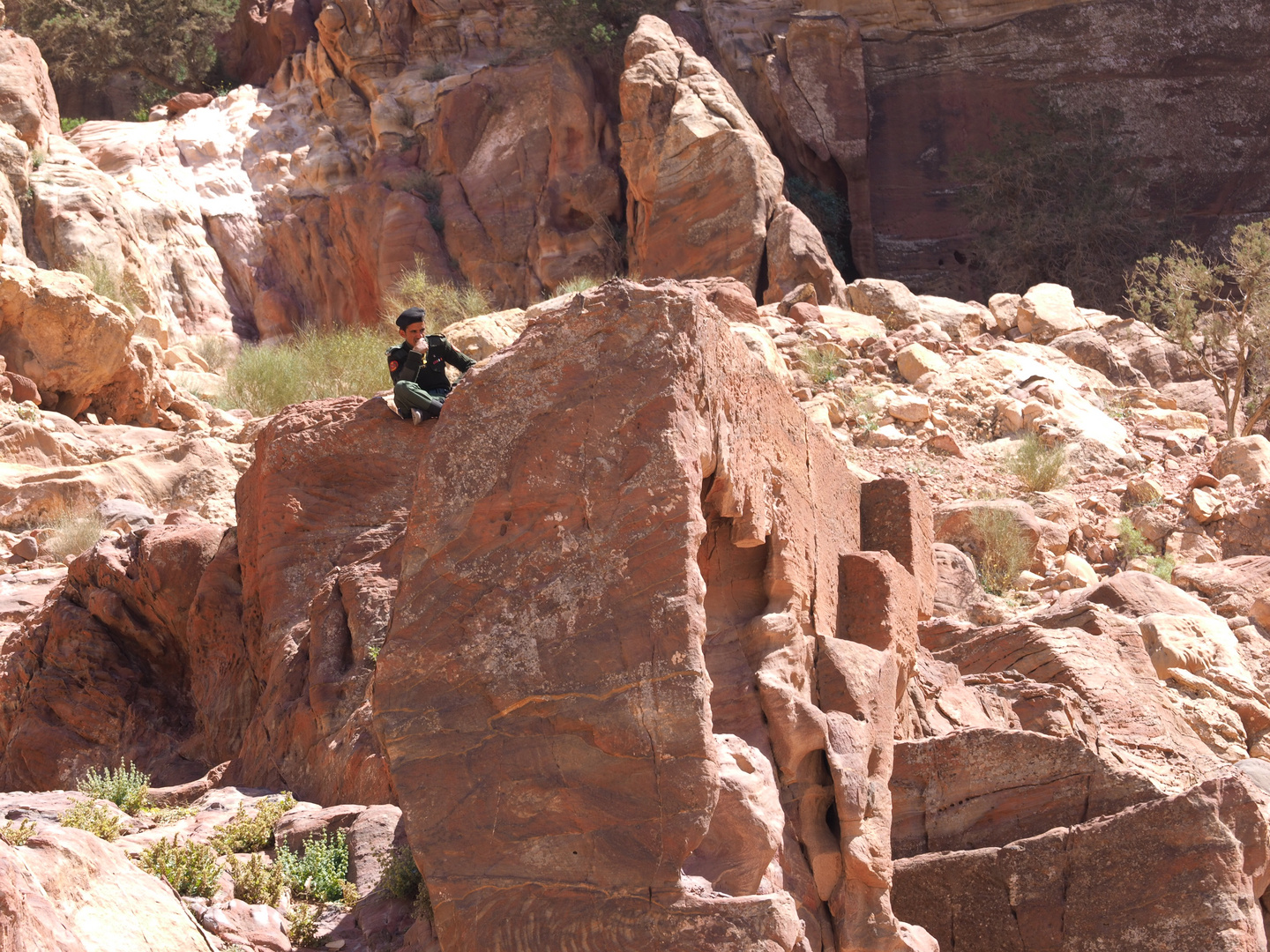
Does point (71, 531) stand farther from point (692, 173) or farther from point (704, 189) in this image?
point (692, 173)

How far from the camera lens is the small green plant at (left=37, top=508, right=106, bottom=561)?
11109 mm

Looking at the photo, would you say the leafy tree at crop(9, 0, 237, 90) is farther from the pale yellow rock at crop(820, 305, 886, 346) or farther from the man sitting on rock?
the man sitting on rock

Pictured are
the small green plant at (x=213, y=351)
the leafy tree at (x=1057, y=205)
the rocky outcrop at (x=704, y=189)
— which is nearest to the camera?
the rocky outcrop at (x=704, y=189)

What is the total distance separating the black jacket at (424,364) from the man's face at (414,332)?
0.05m

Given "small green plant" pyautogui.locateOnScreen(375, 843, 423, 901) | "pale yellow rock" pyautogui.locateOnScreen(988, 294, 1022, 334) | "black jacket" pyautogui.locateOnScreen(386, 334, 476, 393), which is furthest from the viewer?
"pale yellow rock" pyautogui.locateOnScreen(988, 294, 1022, 334)

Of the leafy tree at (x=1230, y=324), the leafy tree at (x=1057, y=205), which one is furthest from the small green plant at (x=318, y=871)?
the leafy tree at (x=1057, y=205)

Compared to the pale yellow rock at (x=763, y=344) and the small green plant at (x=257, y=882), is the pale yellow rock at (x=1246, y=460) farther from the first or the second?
the small green plant at (x=257, y=882)

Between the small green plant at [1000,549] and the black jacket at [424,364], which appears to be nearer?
the black jacket at [424,364]

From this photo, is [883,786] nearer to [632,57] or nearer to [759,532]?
[759,532]

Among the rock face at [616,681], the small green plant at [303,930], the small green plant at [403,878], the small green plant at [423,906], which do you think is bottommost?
the small green plant at [303,930]

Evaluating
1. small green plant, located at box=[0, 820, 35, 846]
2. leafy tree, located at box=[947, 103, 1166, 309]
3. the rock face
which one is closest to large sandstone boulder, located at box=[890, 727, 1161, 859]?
the rock face

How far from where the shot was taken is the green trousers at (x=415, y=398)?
7031mm

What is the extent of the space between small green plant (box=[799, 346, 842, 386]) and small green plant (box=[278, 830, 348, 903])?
32.5 ft

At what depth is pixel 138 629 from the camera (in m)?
8.10
